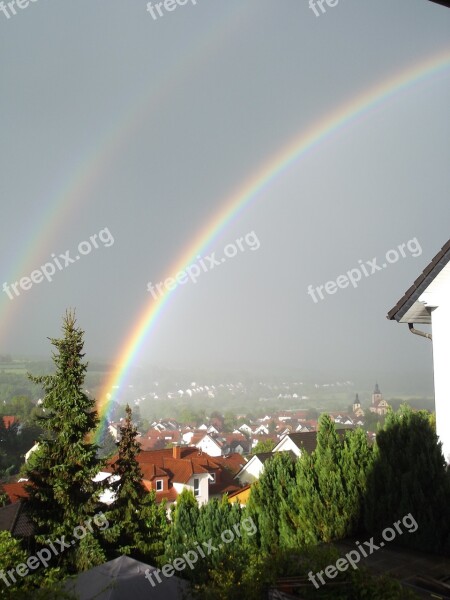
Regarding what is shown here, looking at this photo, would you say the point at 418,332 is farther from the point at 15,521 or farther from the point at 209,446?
the point at 209,446

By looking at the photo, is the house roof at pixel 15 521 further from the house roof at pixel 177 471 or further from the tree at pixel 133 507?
the house roof at pixel 177 471

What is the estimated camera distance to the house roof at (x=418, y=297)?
7.68m

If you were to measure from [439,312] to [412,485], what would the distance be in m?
2.74

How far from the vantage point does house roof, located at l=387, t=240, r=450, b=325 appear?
768cm

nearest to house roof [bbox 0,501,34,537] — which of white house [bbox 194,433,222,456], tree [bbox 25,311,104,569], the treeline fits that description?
tree [bbox 25,311,104,569]

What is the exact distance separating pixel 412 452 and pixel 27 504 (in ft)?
44.6

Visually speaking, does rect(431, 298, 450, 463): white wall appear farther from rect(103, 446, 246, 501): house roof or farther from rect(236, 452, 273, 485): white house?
rect(236, 452, 273, 485): white house

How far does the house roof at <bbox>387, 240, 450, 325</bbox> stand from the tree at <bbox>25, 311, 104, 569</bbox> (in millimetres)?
12082

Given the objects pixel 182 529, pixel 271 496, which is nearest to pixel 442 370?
pixel 271 496

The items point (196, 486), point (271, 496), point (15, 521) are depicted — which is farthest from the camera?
point (196, 486)

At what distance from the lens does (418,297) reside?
27.0 feet

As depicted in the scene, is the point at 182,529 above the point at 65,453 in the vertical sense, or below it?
below

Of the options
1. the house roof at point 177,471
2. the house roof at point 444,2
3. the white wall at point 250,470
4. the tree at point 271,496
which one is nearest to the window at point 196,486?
the house roof at point 177,471

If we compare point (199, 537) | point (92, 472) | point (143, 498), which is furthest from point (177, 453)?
point (199, 537)
